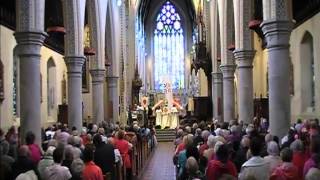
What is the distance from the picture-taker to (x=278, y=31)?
12.1 m

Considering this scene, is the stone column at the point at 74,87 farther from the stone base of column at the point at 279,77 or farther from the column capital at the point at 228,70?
the stone base of column at the point at 279,77

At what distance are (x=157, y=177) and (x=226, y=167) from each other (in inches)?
347

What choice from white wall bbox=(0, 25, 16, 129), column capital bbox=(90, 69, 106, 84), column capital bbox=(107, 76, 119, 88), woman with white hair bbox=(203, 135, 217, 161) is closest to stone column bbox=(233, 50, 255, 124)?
column capital bbox=(90, 69, 106, 84)

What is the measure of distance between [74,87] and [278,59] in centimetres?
851

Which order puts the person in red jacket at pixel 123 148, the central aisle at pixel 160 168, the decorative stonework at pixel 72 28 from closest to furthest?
the person in red jacket at pixel 123 148 < the central aisle at pixel 160 168 < the decorative stonework at pixel 72 28

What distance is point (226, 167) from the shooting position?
7547 mm

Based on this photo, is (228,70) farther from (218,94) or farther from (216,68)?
(216,68)

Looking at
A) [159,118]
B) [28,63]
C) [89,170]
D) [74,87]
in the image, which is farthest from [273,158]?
[159,118]

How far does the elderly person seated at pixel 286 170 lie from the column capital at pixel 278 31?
17.9 feet

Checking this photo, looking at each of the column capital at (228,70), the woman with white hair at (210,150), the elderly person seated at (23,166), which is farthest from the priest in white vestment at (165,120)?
the elderly person seated at (23,166)

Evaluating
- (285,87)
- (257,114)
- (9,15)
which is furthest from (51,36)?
(285,87)

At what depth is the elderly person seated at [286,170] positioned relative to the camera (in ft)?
22.4

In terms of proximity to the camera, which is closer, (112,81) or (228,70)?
(228,70)

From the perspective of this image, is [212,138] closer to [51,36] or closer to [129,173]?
[129,173]
